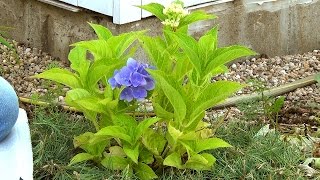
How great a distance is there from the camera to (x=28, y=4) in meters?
Result: 4.75

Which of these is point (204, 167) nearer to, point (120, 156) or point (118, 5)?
point (120, 156)

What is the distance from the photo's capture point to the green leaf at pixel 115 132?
Result: 2.64 m

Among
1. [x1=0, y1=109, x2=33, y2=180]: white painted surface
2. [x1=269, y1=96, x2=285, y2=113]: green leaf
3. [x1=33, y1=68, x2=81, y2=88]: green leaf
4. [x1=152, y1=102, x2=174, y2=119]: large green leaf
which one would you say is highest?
[x1=33, y1=68, x2=81, y2=88]: green leaf

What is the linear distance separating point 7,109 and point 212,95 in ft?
2.24

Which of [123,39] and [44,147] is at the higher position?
[123,39]

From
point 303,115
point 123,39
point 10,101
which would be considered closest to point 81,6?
point 303,115

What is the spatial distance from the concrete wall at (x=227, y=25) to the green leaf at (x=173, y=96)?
161 centimetres

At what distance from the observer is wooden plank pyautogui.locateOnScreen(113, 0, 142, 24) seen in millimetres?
4172

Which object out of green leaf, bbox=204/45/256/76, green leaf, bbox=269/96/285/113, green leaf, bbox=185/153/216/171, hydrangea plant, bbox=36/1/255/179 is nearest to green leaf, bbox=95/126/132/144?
hydrangea plant, bbox=36/1/255/179

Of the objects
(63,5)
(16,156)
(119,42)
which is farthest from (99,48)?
(63,5)

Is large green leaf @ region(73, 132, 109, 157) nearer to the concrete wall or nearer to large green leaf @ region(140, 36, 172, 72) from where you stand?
large green leaf @ region(140, 36, 172, 72)

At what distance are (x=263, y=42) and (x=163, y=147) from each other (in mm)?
2283

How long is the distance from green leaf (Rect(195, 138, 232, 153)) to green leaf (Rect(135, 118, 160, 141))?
0.19 metres

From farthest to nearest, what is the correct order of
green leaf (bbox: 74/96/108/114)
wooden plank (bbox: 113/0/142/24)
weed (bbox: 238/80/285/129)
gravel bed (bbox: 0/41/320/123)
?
gravel bed (bbox: 0/41/320/123), wooden plank (bbox: 113/0/142/24), weed (bbox: 238/80/285/129), green leaf (bbox: 74/96/108/114)
